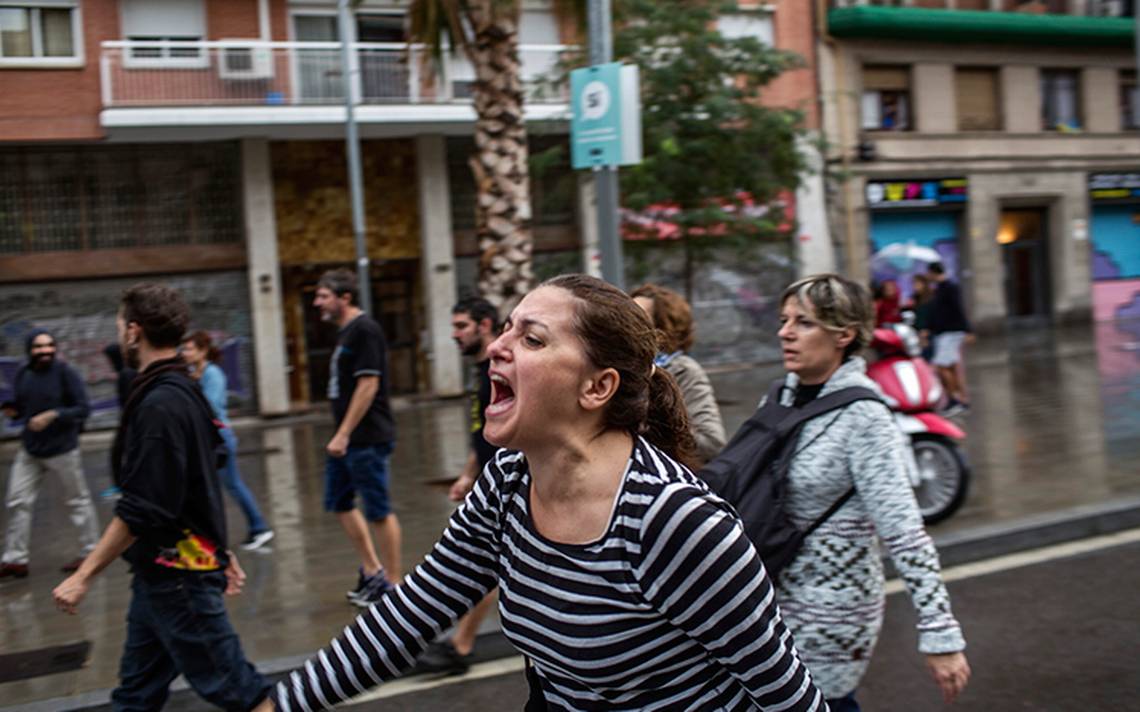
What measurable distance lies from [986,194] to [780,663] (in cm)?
2645

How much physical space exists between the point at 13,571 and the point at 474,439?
3959 millimetres

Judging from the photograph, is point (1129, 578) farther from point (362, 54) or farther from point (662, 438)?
point (362, 54)

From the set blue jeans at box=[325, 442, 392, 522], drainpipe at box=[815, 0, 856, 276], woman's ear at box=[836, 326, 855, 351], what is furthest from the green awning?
woman's ear at box=[836, 326, 855, 351]

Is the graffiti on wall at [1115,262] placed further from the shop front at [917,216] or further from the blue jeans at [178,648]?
the blue jeans at [178,648]

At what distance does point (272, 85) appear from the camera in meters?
19.8

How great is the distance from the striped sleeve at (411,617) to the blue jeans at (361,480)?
174 inches

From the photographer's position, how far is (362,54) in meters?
20.1

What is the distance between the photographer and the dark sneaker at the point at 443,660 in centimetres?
548

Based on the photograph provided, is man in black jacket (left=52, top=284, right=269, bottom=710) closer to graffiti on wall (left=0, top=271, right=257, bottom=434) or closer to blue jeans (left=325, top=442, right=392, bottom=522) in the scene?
blue jeans (left=325, top=442, right=392, bottom=522)

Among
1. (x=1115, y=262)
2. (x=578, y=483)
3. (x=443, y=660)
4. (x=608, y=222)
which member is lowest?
(x=443, y=660)

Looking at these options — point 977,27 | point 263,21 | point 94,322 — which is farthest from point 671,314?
point 977,27

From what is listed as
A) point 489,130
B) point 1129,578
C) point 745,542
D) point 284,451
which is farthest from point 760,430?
point 284,451

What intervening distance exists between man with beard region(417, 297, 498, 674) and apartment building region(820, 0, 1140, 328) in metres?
18.3

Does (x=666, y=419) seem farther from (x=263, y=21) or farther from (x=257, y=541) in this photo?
(x=263, y=21)
